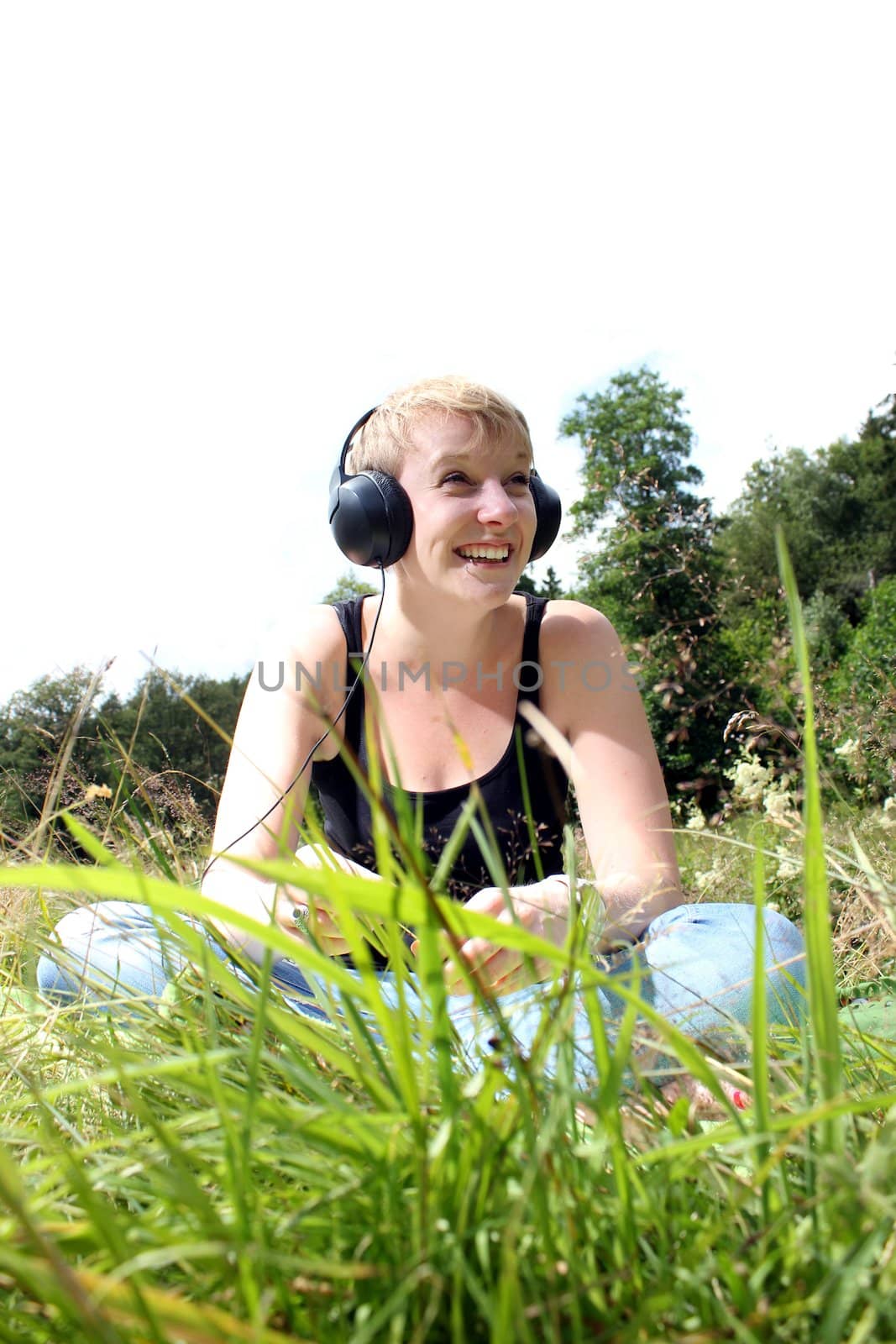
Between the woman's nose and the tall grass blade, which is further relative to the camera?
the woman's nose

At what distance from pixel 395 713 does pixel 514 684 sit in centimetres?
40

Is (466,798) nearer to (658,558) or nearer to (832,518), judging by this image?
(658,558)

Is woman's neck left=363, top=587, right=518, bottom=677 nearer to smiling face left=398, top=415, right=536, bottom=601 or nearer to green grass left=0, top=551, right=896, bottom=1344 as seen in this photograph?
smiling face left=398, top=415, right=536, bottom=601

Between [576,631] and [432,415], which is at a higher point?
[432,415]

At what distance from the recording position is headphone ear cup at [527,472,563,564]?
9.78ft

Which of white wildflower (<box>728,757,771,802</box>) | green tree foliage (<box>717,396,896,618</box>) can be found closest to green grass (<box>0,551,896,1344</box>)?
white wildflower (<box>728,757,771,802</box>)

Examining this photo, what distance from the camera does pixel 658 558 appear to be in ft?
57.8

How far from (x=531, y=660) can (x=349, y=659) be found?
583mm

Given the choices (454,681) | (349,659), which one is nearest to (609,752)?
(454,681)

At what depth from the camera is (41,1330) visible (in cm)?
65

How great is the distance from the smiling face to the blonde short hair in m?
0.02

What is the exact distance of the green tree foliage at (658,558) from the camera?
18.2 feet

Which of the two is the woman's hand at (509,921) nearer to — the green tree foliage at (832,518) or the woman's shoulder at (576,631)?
the woman's shoulder at (576,631)

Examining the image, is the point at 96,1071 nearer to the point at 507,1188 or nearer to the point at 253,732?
the point at 507,1188
